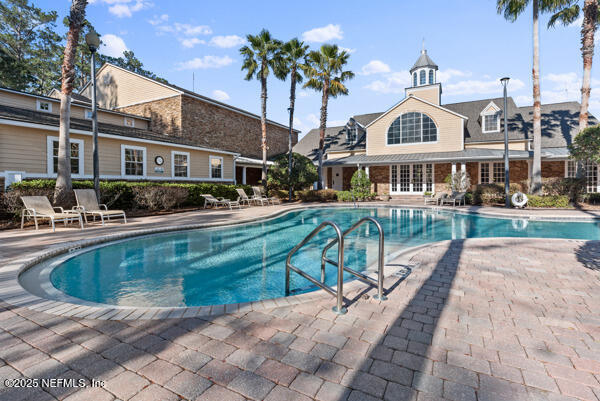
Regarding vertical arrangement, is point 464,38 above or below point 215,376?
above

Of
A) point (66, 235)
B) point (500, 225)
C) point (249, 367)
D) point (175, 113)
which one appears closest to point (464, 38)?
point (500, 225)

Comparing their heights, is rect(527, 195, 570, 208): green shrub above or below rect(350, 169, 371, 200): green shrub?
below

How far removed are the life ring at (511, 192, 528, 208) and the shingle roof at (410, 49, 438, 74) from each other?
14.4m

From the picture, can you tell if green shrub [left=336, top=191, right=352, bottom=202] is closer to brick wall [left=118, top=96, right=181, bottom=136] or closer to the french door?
the french door

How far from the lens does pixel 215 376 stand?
200cm

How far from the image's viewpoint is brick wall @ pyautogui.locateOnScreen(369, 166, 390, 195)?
23761 millimetres

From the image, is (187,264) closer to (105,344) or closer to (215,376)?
(105,344)

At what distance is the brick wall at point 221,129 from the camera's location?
21.5m

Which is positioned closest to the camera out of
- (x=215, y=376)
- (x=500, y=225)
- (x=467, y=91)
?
(x=215, y=376)

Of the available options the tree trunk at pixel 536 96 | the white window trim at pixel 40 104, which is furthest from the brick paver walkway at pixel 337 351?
the white window trim at pixel 40 104

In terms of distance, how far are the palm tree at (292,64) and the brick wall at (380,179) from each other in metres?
8.29

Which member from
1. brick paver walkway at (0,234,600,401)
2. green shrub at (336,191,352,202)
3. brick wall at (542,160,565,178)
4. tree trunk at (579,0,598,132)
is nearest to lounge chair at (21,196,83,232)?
brick paver walkway at (0,234,600,401)

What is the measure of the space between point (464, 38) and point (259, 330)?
15.8m

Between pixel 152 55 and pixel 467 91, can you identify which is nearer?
pixel 152 55
